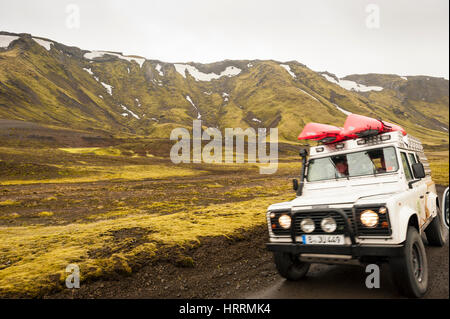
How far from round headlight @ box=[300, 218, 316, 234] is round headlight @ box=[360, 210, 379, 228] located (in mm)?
856

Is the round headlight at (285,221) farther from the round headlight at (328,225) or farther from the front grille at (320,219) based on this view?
the round headlight at (328,225)

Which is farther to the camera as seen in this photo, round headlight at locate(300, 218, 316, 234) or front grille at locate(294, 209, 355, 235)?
round headlight at locate(300, 218, 316, 234)

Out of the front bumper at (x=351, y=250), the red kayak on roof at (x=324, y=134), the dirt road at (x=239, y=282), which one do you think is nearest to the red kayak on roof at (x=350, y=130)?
the red kayak on roof at (x=324, y=134)

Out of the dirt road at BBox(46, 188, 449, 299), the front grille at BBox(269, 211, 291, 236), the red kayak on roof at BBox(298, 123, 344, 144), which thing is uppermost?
the red kayak on roof at BBox(298, 123, 344, 144)

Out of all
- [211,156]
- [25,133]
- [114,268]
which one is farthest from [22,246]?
[25,133]

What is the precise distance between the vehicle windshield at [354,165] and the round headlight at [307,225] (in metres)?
2.25

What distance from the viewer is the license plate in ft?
15.2

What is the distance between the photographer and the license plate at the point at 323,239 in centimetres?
464

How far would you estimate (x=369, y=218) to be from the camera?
452 cm

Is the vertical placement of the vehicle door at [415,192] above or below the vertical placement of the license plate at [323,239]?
above

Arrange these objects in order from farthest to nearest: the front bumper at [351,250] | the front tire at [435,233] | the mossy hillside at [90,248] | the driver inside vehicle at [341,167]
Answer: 1. the front tire at [435,233]
2. the driver inside vehicle at [341,167]
3. the mossy hillside at [90,248]
4. the front bumper at [351,250]

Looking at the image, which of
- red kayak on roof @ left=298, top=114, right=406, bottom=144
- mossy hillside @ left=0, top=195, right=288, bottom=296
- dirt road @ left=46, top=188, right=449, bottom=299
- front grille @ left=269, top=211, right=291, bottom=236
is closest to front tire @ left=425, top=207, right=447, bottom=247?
dirt road @ left=46, top=188, right=449, bottom=299

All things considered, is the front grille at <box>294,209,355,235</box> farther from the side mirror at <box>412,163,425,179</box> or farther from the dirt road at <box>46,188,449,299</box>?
the side mirror at <box>412,163,425,179</box>

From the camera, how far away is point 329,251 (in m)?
4.64
